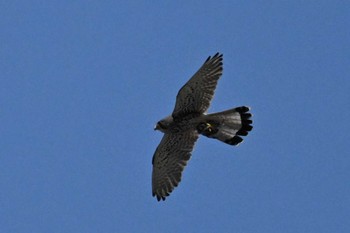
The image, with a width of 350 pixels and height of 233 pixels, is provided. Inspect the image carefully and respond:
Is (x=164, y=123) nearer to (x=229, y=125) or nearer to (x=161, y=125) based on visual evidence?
(x=161, y=125)

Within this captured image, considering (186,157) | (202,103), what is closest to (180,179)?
(186,157)

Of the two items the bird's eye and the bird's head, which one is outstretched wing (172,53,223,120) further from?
the bird's eye

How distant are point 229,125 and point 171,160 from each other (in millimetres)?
1570

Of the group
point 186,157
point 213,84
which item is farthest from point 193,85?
point 186,157

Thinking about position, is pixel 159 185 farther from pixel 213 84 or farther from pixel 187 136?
pixel 213 84

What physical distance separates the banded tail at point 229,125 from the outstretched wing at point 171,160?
17.4 inches

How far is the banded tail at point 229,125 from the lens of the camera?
20219mm

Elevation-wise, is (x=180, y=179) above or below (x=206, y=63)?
below

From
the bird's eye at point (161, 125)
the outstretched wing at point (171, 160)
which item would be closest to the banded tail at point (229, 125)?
the outstretched wing at point (171, 160)

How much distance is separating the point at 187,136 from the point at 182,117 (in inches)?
18.8

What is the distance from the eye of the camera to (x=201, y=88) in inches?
789

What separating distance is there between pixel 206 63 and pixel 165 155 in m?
2.35

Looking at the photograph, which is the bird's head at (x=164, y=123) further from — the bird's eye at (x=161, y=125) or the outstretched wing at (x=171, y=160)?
the outstretched wing at (x=171, y=160)

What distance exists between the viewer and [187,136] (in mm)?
20578
